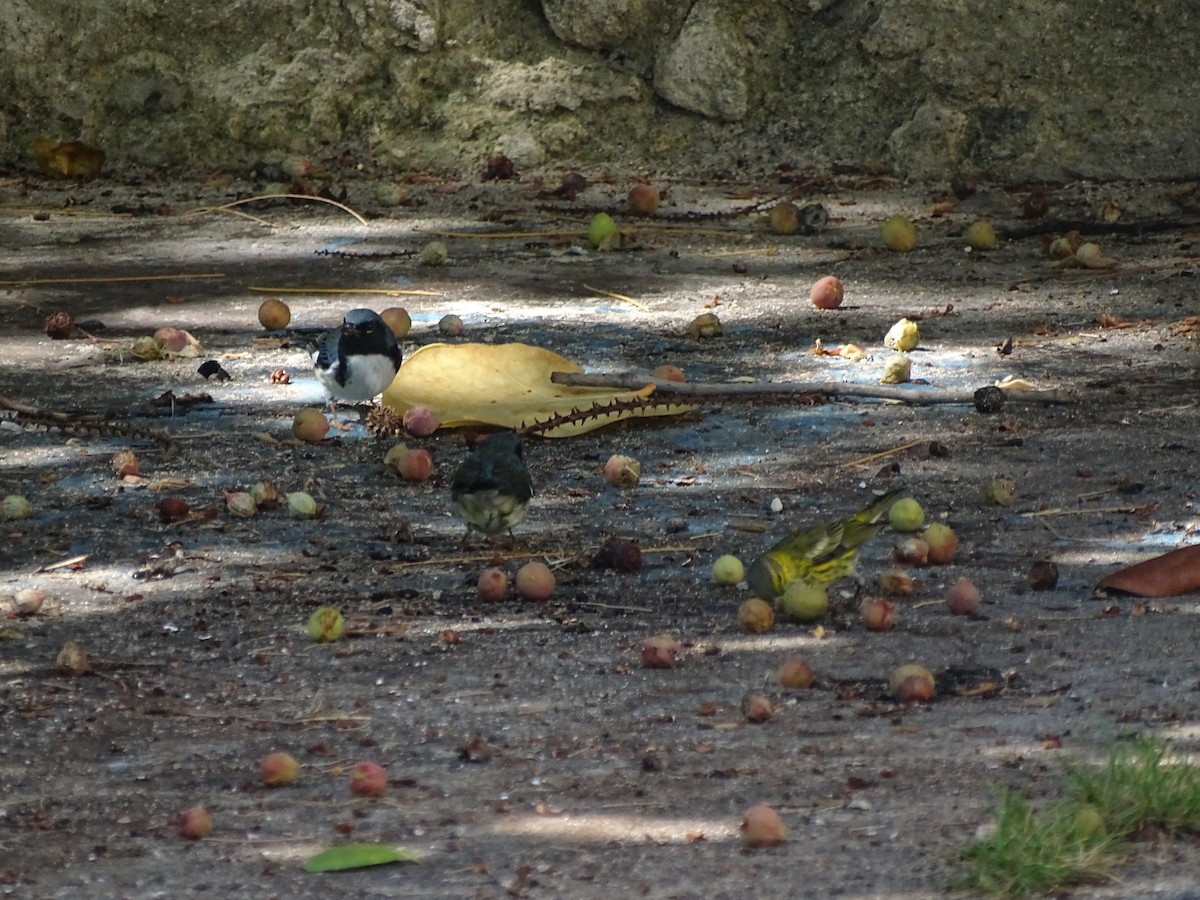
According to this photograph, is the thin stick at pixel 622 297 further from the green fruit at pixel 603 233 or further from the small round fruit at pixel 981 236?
the small round fruit at pixel 981 236

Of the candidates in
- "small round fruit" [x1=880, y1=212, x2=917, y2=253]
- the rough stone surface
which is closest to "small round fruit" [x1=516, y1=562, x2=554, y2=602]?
"small round fruit" [x1=880, y1=212, x2=917, y2=253]

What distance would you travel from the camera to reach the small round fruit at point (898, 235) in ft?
28.3

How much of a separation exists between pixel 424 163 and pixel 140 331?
3405 mm

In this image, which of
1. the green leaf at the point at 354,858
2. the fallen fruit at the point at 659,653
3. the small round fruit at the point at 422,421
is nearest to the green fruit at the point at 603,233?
the small round fruit at the point at 422,421

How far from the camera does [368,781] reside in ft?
11.1

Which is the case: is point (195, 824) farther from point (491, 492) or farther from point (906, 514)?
point (906, 514)

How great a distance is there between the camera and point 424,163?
10.6 meters

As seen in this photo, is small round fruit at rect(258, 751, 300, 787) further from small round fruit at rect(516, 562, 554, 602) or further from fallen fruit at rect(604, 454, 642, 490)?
fallen fruit at rect(604, 454, 642, 490)

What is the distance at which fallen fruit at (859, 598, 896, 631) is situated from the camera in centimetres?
425

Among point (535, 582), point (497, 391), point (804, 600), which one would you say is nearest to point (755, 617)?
point (804, 600)

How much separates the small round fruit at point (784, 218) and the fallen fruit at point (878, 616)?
16.2ft

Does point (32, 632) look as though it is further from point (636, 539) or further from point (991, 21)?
point (991, 21)

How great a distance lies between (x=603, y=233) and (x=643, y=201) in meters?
0.65

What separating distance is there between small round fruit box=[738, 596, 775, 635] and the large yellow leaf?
65.5 inches
